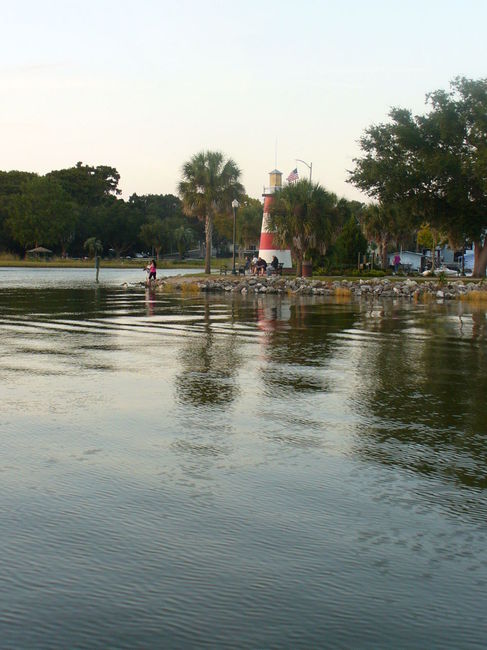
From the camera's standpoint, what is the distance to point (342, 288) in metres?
43.4

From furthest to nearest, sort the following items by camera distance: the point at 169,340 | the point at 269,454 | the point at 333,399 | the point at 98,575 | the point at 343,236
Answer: the point at 343,236 < the point at 169,340 < the point at 333,399 < the point at 269,454 < the point at 98,575

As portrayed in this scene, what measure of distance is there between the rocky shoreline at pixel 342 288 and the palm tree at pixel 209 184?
18232mm

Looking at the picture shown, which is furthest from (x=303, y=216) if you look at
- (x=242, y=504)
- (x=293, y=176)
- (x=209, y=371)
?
(x=242, y=504)

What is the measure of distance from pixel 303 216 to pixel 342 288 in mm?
14287

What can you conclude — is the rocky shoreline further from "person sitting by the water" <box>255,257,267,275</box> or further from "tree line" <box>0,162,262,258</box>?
"tree line" <box>0,162,262,258</box>

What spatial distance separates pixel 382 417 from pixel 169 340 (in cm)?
937

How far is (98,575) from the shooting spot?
5059mm

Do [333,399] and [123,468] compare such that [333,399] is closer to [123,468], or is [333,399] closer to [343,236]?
[123,468]

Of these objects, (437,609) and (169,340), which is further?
(169,340)

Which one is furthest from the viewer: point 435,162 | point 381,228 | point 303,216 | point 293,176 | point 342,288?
point 381,228

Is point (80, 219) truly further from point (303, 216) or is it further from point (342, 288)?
point (342, 288)

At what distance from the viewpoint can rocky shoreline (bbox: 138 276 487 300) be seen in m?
41.2

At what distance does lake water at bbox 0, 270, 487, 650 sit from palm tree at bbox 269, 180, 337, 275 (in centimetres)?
4168

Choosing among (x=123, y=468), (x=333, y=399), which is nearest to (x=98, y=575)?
(x=123, y=468)
